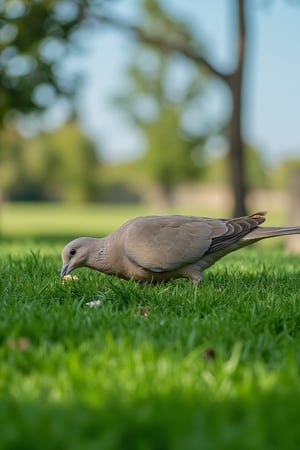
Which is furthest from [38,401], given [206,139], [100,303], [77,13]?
[206,139]

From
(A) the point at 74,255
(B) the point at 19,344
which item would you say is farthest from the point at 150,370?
(A) the point at 74,255

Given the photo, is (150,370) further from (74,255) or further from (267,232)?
(267,232)

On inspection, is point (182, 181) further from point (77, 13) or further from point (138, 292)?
point (138, 292)

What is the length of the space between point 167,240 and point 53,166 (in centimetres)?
9122

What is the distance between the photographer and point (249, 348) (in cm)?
339

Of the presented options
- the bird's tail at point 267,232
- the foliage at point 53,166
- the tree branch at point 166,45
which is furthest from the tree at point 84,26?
the foliage at point 53,166

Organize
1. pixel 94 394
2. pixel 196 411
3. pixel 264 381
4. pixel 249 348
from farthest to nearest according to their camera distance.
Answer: pixel 249 348
pixel 264 381
pixel 94 394
pixel 196 411

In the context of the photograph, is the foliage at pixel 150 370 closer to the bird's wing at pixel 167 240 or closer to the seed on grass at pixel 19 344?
the seed on grass at pixel 19 344

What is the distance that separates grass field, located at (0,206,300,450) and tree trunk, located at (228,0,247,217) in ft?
43.9

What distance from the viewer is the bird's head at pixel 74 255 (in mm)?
5410

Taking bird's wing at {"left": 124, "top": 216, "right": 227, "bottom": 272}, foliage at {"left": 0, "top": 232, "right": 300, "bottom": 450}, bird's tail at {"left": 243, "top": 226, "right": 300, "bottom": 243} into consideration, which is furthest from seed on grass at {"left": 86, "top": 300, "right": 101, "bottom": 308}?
bird's tail at {"left": 243, "top": 226, "right": 300, "bottom": 243}

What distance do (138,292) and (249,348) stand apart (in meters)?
1.45

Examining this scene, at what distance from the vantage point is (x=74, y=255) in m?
5.43

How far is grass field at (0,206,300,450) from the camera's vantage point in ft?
7.48
